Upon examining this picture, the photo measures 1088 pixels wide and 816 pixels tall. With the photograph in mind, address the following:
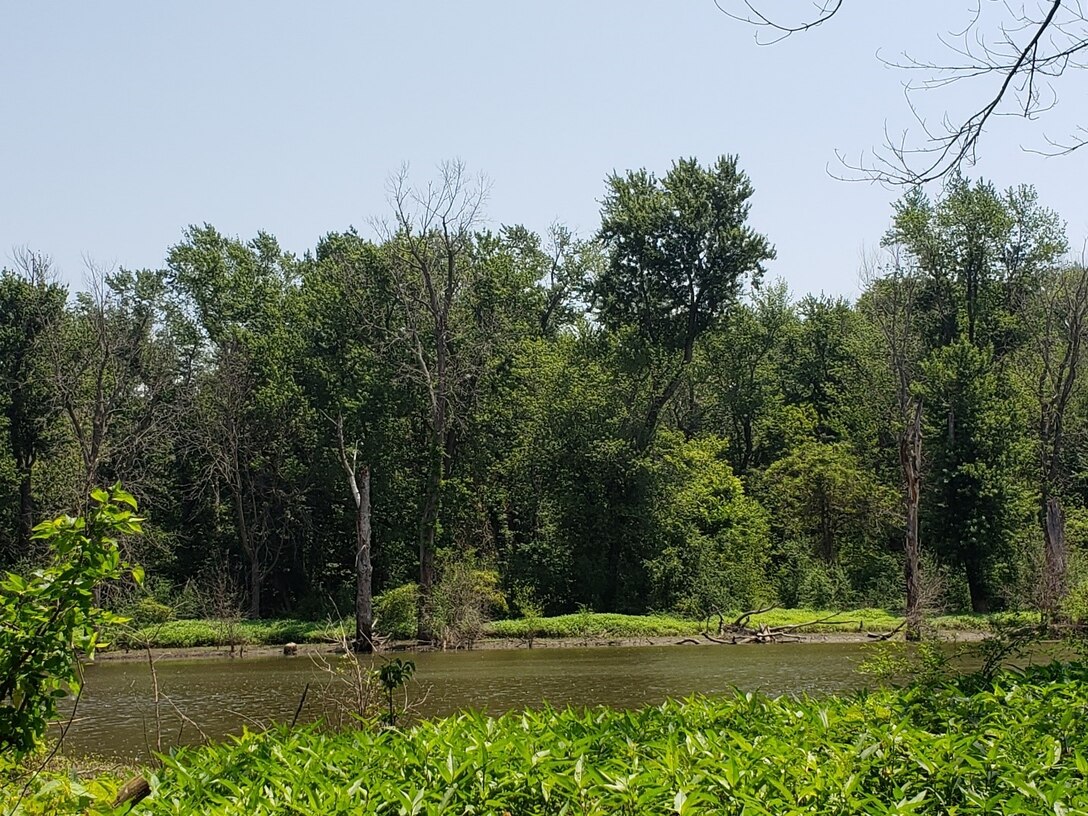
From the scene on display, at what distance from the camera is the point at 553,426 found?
4000 cm

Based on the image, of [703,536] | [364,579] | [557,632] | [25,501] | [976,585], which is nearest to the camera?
[364,579]

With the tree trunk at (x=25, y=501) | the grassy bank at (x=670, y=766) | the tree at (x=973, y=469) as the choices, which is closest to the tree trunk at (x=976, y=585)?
the tree at (x=973, y=469)

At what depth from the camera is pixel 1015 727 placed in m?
4.34

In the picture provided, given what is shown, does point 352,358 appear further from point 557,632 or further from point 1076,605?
point 1076,605

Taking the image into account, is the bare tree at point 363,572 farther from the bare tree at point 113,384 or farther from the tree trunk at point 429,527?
the bare tree at point 113,384

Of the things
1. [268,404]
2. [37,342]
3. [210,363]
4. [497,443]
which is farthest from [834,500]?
[37,342]

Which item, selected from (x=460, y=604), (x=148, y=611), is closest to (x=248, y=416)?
(x=148, y=611)

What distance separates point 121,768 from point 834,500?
34.9 m

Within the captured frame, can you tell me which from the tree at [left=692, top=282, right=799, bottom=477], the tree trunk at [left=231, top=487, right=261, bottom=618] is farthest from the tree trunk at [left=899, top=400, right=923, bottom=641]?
the tree trunk at [left=231, top=487, right=261, bottom=618]

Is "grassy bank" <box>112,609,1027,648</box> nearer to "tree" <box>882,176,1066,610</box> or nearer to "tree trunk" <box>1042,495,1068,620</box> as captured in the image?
"tree trunk" <box>1042,495,1068,620</box>

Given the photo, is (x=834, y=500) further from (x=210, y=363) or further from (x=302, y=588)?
(x=210, y=363)

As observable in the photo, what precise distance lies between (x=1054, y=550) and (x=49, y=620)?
36.7 meters

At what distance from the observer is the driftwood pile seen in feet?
104

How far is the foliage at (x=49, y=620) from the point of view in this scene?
350 centimetres
